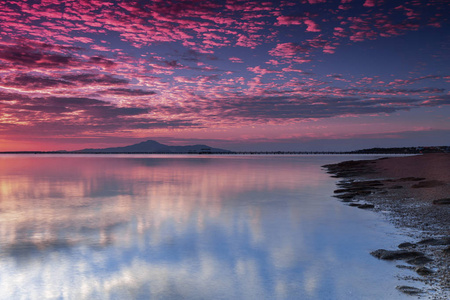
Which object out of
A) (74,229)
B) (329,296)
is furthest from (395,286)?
(74,229)

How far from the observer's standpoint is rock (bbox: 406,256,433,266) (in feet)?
30.4

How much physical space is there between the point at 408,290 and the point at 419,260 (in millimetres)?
2072

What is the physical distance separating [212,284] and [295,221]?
8652 mm

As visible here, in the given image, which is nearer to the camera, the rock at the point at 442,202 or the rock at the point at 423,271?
the rock at the point at 423,271

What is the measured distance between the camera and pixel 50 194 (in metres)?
26.5

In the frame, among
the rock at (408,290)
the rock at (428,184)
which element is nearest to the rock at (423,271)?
the rock at (408,290)

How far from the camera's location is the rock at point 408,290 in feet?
24.9

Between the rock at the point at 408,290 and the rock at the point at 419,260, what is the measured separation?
1645mm

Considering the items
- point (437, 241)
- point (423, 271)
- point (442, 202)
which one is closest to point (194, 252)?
point (423, 271)

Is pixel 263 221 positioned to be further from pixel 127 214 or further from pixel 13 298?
pixel 13 298

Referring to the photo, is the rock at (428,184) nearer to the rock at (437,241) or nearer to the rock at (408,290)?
the rock at (437,241)

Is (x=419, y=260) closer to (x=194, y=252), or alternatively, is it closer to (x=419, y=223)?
(x=419, y=223)

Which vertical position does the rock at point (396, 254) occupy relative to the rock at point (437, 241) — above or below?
below

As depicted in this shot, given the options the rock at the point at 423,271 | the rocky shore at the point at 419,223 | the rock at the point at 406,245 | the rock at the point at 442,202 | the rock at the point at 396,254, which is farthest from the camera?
the rock at the point at 442,202
